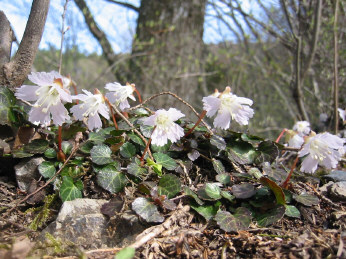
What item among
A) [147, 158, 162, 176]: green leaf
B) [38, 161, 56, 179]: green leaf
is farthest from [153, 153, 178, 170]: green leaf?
[38, 161, 56, 179]: green leaf

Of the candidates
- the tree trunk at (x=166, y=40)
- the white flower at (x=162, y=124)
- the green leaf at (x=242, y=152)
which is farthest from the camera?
the tree trunk at (x=166, y=40)

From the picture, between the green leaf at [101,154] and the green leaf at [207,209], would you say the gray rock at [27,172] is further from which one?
the green leaf at [207,209]

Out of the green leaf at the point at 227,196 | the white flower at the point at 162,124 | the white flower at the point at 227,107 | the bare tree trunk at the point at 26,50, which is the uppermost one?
the bare tree trunk at the point at 26,50

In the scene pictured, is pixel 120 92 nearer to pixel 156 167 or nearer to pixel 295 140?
pixel 156 167

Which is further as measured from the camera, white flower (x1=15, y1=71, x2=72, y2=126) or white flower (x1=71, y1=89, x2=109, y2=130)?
white flower (x1=71, y1=89, x2=109, y2=130)

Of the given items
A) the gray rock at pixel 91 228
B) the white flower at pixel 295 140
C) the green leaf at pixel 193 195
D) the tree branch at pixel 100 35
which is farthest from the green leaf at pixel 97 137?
the tree branch at pixel 100 35

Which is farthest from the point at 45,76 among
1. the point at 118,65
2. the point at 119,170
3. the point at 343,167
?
the point at 118,65

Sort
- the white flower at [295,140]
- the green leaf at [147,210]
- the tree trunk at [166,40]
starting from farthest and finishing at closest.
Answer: the tree trunk at [166,40]
the white flower at [295,140]
the green leaf at [147,210]

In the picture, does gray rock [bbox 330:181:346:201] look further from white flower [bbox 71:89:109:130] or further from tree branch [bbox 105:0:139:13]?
tree branch [bbox 105:0:139:13]
